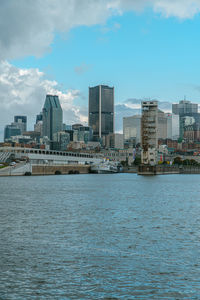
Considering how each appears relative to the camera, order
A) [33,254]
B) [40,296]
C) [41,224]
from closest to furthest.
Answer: [40,296] < [33,254] < [41,224]

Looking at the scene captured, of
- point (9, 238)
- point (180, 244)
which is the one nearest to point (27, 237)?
point (9, 238)

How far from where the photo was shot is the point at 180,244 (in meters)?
29.0

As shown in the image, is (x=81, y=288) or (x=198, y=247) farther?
(x=198, y=247)

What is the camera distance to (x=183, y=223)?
38844mm

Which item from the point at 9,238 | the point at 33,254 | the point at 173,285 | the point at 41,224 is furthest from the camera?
the point at 41,224

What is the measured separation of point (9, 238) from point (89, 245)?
621 cm

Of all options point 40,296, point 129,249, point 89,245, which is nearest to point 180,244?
point 129,249

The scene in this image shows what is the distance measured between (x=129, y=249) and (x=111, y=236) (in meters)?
4.58

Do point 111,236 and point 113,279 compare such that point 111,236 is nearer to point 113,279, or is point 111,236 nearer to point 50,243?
point 50,243

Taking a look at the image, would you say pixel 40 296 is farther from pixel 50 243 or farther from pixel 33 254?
pixel 50 243

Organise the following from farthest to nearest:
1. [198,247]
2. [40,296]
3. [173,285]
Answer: [198,247]
[173,285]
[40,296]

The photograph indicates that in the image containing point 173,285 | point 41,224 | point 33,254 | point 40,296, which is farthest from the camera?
point 41,224

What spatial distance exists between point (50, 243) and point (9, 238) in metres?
3.58

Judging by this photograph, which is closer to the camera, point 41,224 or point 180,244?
point 180,244
